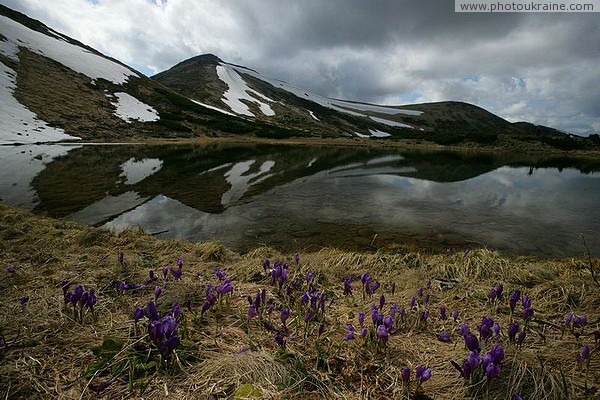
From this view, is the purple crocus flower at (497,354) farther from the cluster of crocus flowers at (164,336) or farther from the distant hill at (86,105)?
the distant hill at (86,105)

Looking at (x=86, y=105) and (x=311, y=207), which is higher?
(x=86, y=105)

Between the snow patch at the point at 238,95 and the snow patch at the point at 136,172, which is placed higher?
the snow patch at the point at 238,95

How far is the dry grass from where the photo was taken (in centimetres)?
251

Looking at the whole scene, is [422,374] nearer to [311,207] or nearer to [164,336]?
[164,336]

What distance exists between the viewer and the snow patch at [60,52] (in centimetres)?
7354

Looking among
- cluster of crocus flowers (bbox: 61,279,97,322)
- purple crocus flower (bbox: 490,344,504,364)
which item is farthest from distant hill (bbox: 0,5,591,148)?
purple crocus flower (bbox: 490,344,504,364)

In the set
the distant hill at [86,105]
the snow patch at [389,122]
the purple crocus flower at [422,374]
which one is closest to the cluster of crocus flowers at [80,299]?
the purple crocus flower at [422,374]

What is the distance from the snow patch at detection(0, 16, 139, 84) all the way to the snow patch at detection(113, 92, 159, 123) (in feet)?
36.3

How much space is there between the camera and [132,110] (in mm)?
65562

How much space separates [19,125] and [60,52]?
188 feet

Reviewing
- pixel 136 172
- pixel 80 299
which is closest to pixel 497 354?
pixel 80 299

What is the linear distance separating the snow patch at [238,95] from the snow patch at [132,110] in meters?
45.2

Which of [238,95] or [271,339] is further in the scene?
[238,95]

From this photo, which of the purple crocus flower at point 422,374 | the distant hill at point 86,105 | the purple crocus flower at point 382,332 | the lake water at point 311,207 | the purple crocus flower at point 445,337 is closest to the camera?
the purple crocus flower at point 422,374
